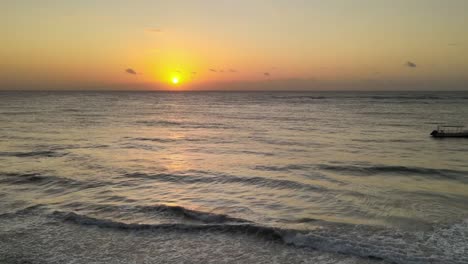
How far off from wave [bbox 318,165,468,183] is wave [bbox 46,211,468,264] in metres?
8.60

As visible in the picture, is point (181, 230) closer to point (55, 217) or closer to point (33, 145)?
point (55, 217)

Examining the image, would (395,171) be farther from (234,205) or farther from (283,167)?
(234,205)

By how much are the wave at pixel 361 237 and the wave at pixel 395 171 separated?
28.2ft

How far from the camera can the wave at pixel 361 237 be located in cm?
1004

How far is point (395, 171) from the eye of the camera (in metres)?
21.5

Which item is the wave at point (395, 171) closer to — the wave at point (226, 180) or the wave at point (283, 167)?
the wave at point (283, 167)

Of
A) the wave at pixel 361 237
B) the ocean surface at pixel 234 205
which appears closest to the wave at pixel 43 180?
the ocean surface at pixel 234 205

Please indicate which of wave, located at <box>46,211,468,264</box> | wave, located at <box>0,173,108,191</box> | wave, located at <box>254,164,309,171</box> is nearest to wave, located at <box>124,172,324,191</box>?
wave, located at <box>254,164,309,171</box>

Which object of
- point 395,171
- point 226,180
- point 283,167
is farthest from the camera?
point 283,167

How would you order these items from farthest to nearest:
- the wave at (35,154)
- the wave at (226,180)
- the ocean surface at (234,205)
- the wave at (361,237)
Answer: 1. the wave at (35,154)
2. the wave at (226,180)
3. the ocean surface at (234,205)
4. the wave at (361,237)

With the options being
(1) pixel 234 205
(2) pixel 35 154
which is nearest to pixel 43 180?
(2) pixel 35 154

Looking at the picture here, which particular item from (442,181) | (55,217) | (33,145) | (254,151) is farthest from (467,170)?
(33,145)

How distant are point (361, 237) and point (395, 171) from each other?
11578mm

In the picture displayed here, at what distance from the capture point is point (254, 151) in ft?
94.1
